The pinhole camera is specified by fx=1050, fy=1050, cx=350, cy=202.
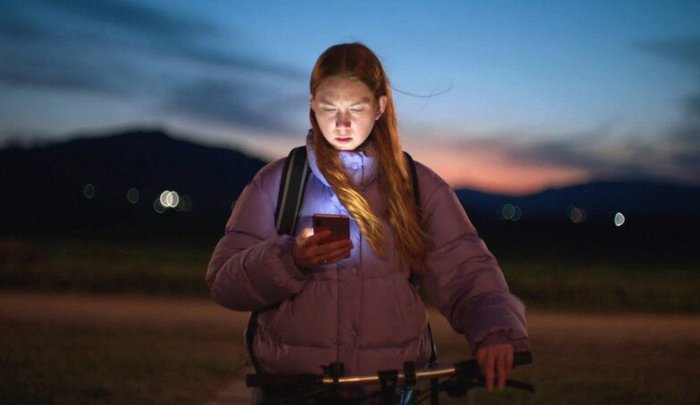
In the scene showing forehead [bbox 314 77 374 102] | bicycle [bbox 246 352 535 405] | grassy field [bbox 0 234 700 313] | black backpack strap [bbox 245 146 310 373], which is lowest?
bicycle [bbox 246 352 535 405]

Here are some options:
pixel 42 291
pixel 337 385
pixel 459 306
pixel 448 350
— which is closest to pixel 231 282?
pixel 337 385

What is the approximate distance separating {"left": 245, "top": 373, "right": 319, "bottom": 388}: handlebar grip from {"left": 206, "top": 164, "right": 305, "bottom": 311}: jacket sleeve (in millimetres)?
236

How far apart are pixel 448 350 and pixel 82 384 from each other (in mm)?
4304

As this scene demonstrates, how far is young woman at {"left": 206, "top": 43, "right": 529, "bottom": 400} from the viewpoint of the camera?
262 centimetres

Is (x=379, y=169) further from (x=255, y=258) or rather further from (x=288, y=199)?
(x=255, y=258)

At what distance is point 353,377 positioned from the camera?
2443 millimetres

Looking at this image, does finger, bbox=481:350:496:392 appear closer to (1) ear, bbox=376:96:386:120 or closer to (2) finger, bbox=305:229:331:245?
(2) finger, bbox=305:229:331:245

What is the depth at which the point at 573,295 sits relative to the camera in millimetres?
18797

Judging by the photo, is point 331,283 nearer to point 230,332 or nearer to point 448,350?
point 448,350

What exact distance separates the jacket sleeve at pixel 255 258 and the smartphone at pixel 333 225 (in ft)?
0.45

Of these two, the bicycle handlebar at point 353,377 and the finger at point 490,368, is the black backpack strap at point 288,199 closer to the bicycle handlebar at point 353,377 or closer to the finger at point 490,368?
the bicycle handlebar at point 353,377

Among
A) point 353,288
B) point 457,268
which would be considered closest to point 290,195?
point 353,288

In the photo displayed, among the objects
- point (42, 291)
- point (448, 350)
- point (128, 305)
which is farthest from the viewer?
point (42, 291)

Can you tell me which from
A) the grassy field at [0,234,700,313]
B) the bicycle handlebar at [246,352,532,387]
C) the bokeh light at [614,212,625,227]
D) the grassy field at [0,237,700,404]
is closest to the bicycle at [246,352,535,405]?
the bicycle handlebar at [246,352,532,387]
